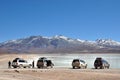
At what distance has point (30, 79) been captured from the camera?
109 feet

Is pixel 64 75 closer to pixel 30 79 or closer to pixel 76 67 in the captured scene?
pixel 30 79

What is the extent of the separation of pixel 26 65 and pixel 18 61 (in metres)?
1.85

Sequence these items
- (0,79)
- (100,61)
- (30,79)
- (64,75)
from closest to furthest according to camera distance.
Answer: (0,79), (30,79), (64,75), (100,61)

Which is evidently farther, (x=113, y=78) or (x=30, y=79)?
(x=113, y=78)

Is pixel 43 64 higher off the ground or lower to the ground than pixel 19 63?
lower

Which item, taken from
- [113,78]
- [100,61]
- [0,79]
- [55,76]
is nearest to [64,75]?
[55,76]

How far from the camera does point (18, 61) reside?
59844mm

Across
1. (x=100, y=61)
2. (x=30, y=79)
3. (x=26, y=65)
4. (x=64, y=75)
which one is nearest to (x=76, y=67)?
(x=100, y=61)

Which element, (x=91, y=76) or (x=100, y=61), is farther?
(x=100, y=61)

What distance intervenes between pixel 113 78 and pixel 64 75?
5.53 m

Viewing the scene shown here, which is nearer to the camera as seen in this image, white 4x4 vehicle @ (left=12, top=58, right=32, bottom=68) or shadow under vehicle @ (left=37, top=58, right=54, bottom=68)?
white 4x4 vehicle @ (left=12, top=58, right=32, bottom=68)

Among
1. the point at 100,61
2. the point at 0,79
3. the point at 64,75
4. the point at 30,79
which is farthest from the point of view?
the point at 100,61

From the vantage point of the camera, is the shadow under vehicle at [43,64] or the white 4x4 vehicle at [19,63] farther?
the shadow under vehicle at [43,64]

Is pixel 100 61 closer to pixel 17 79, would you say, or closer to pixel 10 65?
pixel 10 65
